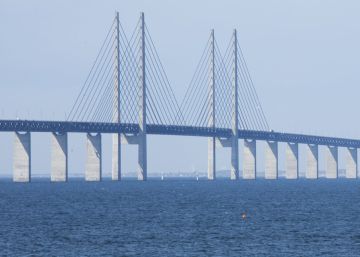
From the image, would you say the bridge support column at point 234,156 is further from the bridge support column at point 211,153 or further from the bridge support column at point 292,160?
the bridge support column at point 292,160

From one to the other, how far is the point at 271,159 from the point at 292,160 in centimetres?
629

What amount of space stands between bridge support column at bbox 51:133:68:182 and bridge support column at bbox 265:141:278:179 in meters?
41.3

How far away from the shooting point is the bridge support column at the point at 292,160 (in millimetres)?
184125

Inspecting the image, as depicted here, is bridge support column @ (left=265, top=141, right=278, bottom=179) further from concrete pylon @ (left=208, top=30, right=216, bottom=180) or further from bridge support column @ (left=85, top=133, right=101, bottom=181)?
bridge support column @ (left=85, top=133, right=101, bottom=181)

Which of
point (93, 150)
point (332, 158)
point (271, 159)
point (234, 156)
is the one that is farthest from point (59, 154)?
point (332, 158)

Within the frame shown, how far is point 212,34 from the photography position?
538 feet

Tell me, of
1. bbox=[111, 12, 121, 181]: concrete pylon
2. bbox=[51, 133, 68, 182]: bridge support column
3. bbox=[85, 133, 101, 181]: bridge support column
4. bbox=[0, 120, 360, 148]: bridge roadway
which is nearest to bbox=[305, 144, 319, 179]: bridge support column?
bbox=[0, 120, 360, 148]: bridge roadway

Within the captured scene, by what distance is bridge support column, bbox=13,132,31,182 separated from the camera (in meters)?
141

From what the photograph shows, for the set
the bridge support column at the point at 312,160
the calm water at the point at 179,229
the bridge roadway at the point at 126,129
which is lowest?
the calm water at the point at 179,229

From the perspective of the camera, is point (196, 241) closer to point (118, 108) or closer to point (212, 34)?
point (118, 108)

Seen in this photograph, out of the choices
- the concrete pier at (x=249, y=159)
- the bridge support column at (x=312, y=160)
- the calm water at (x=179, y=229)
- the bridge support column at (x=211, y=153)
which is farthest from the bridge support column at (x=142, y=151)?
the calm water at (x=179, y=229)

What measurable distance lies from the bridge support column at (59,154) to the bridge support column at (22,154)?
3761 millimetres

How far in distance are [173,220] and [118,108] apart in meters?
74.1

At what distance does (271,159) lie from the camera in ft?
591
